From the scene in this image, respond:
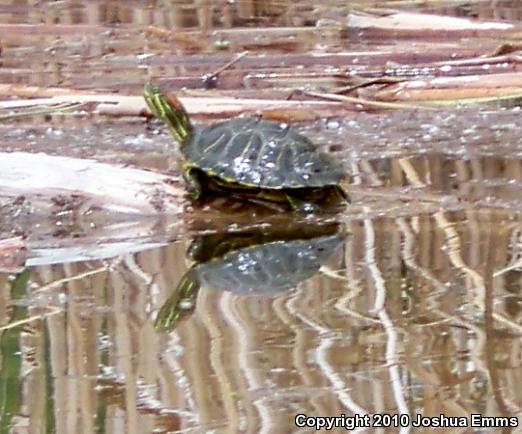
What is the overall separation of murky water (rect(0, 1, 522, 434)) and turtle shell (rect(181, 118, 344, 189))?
14 centimetres

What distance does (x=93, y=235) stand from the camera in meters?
4.69

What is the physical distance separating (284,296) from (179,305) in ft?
0.96

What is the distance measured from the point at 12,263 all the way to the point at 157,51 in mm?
4768

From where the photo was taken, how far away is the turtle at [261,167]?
4.84m

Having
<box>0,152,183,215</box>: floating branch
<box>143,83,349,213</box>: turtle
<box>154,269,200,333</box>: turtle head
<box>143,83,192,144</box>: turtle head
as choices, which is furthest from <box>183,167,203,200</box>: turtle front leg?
<box>154,269,200,333</box>: turtle head

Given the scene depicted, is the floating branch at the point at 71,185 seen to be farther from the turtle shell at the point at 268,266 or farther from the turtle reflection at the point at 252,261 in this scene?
the turtle shell at the point at 268,266

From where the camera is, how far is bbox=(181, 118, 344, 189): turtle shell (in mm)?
4832

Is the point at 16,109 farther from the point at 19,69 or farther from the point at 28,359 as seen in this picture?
the point at 28,359

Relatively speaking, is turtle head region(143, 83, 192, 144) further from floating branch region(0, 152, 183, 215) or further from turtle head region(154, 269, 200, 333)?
turtle head region(154, 269, 200, 333)

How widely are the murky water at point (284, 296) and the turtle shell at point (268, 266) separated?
0.01 metres

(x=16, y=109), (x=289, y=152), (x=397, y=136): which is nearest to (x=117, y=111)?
(x=16, y=109)

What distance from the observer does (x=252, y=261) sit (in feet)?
13.9

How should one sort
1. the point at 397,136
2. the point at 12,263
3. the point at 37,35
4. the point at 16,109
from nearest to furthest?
the point at 12,263, the point at 397,136, the point at 16,109, the point at 37,35

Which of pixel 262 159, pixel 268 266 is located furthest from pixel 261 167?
pixel 268 266
